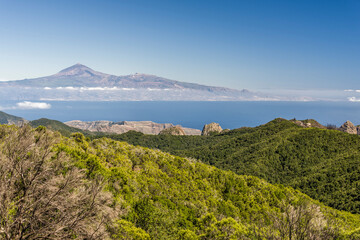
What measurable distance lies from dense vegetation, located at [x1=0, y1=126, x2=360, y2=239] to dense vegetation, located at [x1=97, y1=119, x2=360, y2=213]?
36027 mm

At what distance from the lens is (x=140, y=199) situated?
28.7 metres

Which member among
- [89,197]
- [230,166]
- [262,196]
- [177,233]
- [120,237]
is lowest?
[230,166]

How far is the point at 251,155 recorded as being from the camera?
125 m

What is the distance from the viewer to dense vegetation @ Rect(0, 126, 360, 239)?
505 inches

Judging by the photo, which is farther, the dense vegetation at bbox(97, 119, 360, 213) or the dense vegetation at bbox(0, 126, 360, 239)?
the dense vegetation at bbox(97, 119, 360, 213)

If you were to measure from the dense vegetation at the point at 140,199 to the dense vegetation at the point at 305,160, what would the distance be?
36.0 metres

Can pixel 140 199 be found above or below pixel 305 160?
above

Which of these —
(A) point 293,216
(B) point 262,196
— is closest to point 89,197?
(A) point 293,216

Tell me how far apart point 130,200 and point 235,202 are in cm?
3054

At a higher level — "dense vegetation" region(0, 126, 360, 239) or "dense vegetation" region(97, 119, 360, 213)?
"dense vegetation" region(0, 126, 360, 239)

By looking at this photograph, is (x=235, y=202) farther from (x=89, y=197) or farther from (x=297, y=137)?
(x=297, y=137)

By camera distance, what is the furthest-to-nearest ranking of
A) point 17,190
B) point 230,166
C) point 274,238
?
1. point 230,166
2. point 274,238
3. point 17,190

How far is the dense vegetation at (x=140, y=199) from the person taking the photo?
12.8 metres

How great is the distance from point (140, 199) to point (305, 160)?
118 m
